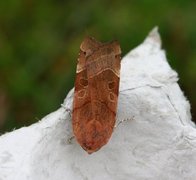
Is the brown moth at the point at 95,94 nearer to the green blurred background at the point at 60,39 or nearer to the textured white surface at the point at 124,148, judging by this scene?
the textured white surface at the point at 124,148

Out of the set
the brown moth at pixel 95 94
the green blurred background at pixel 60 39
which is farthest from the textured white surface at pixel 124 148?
the green blurred background at pixel 60 39

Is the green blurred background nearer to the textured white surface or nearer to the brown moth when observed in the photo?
the brown moth

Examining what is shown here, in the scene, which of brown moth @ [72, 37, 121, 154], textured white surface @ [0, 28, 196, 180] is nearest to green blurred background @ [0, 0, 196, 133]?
brown moth @ [72, 37, 121, 154]

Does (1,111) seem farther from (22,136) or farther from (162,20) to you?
(22,136)

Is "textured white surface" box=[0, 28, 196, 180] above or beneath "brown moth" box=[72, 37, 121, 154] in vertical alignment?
beneath

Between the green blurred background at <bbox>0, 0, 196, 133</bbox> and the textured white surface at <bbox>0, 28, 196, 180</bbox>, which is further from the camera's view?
the green blurred background at <bbox>0, 0, 196, 133</bbox>

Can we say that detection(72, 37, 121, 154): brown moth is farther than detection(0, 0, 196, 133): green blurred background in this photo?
No
